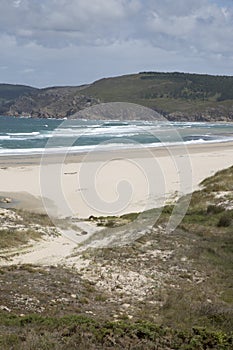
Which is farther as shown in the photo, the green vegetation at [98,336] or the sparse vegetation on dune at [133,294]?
the sparse vegetation on dune at [133,294]

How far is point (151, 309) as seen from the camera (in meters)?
10.2

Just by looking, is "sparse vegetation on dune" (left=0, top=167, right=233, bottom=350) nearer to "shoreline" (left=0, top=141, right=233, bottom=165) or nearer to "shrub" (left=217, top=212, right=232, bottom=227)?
"shrub" (left=217, top=212, right=232, bottom=227)

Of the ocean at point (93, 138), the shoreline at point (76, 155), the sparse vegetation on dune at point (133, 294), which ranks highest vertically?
the ocean at point (93, 138)

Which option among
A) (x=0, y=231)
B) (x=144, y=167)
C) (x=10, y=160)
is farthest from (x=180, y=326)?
(x=10, y=160)

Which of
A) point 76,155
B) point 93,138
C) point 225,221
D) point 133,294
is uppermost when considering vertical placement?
point 93,138

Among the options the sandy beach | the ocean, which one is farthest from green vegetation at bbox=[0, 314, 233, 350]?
the ocean

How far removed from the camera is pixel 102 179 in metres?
32.7

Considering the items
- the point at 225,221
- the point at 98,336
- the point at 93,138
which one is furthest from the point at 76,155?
the point at 98,336

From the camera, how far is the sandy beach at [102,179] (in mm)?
24630

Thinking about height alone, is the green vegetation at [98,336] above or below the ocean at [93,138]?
below

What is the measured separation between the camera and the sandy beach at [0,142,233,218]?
970 inches

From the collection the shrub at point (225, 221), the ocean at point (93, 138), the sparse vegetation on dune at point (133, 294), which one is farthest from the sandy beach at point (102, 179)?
the ocean at point (93, 138)

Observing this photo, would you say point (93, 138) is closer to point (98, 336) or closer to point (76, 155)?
point (76, 155)

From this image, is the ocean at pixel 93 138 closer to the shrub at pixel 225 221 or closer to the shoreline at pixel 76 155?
the shoreline at pixel 76 155
